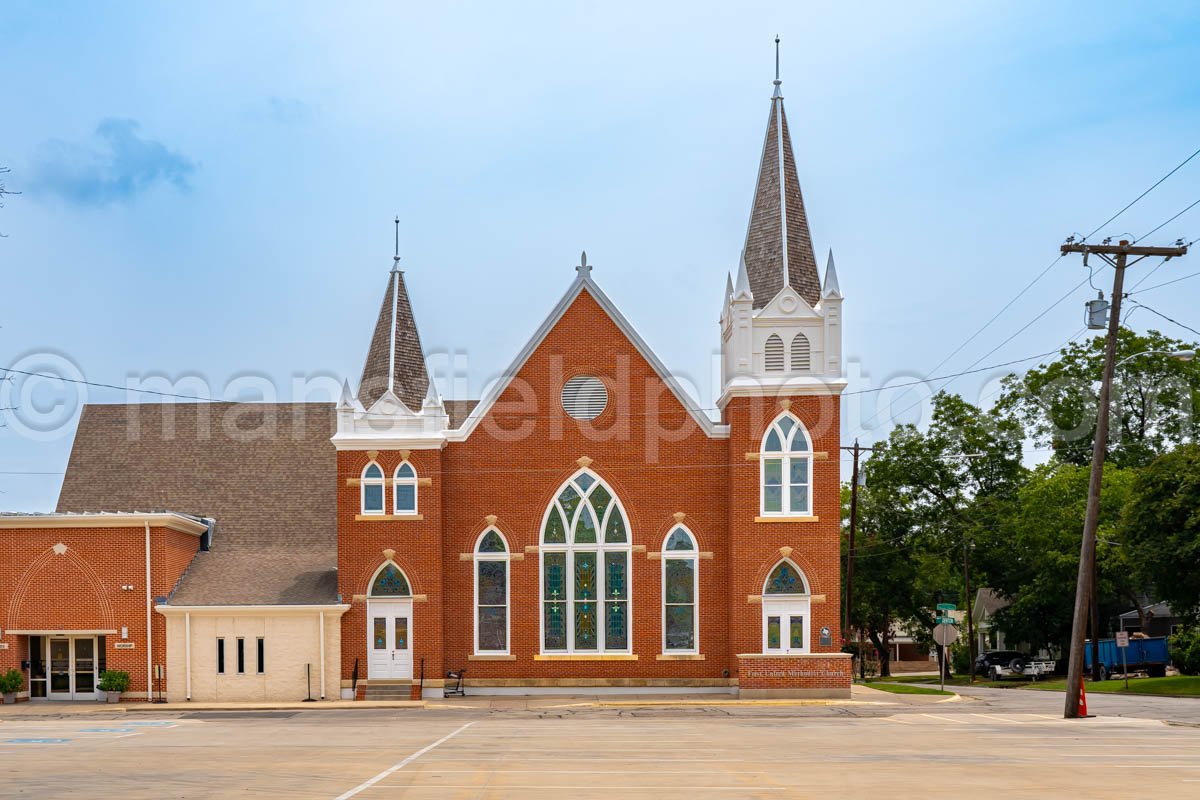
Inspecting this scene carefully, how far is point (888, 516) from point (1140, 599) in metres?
20.5

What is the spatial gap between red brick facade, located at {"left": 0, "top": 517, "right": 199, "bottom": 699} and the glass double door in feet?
2.87

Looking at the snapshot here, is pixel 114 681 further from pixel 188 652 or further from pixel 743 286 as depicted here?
pixel 743 286

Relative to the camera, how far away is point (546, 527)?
41906 mm

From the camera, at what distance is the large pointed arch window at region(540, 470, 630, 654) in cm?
4166

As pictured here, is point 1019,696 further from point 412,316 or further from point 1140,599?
point 1140,599

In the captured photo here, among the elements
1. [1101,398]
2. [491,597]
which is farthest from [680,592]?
[1101,398]

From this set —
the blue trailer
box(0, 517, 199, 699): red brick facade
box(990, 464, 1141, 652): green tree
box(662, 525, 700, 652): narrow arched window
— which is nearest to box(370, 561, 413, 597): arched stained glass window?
box(0, 517, 199, 699): red brick facade

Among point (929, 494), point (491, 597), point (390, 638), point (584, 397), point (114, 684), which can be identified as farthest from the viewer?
point (929, 494)

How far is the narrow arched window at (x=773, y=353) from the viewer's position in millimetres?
41094

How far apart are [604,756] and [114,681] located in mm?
23192

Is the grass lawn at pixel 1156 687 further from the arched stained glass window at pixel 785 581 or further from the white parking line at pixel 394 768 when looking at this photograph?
the white parking line at pixel 394 768

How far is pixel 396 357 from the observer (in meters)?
42.9

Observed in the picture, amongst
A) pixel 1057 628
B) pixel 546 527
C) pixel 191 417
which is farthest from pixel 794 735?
pixel 1057 628

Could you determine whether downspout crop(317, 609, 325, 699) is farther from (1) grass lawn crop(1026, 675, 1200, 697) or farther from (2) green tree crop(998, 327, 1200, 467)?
(2) green tree crop(998, 327, 1200, 467)
